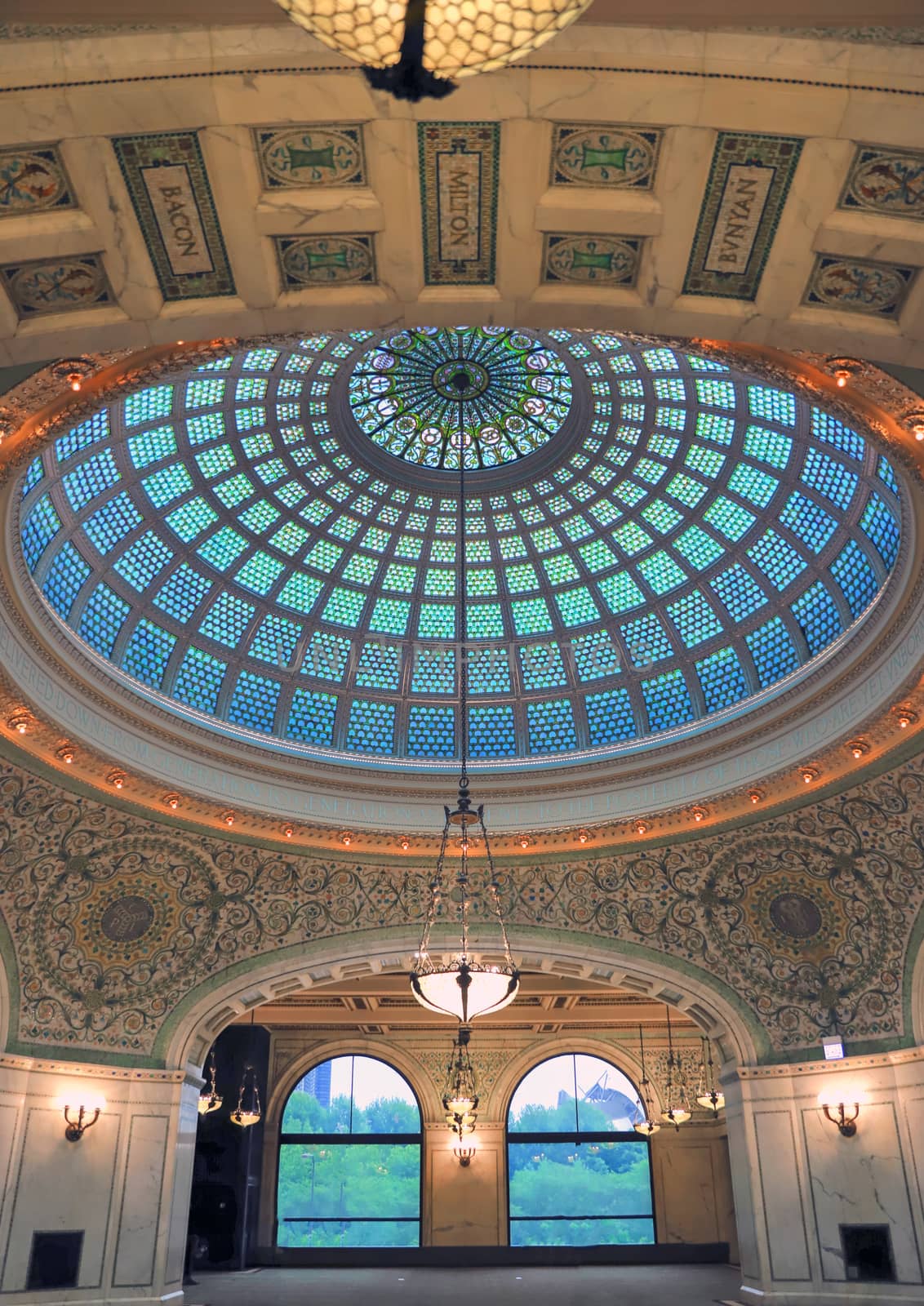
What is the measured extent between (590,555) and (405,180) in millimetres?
10371

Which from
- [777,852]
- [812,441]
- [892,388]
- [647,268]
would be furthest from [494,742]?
[647,268]

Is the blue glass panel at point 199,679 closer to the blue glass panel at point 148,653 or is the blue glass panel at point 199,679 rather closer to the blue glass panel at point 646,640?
the blue glass panel at point 148,653

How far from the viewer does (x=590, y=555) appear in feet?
48.9

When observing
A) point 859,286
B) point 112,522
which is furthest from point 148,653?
point 859,286

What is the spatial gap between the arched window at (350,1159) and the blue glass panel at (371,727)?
9.00m

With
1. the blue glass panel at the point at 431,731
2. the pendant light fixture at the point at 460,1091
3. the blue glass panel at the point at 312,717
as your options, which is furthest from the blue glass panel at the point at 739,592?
the pendant light fixture at the point at 460,1091

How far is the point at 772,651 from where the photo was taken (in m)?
14.0

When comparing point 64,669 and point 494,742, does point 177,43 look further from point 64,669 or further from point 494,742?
point 494,742

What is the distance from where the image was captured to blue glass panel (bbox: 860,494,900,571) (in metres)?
11.7

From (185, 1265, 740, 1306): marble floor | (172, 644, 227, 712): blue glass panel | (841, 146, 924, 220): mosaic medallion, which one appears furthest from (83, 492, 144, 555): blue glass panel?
(841, 146, 924, 220): mosaic medallion

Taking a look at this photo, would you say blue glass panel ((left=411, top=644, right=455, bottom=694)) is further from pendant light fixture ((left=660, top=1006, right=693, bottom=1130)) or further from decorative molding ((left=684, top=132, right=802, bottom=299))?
decorative molding ((left=684, top=132, right=802, bottom=299))

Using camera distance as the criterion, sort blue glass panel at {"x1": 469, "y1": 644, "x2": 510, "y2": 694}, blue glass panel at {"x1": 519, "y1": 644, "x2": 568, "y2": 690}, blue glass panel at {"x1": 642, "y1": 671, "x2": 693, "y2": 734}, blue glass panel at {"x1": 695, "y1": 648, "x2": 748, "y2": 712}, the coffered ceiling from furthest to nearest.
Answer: blue glass panel at {"x1": 469, "y1": 644, "x2": 510, "y2": 694}
blue glass panel at {"x1": 519, "y1": 644, "x2": 568, "y2": 690}
blue glass panel at {"x1": 642, "y1": 671, "x2": 693, "y2": 734}
blue glass panel at {"x1": 695, "y1": 648, "x2": 748, "y2": 712}
the coffered ceiling

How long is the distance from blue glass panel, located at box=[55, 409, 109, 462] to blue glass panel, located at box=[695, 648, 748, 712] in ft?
28.4

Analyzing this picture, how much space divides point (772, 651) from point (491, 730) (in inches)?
172
